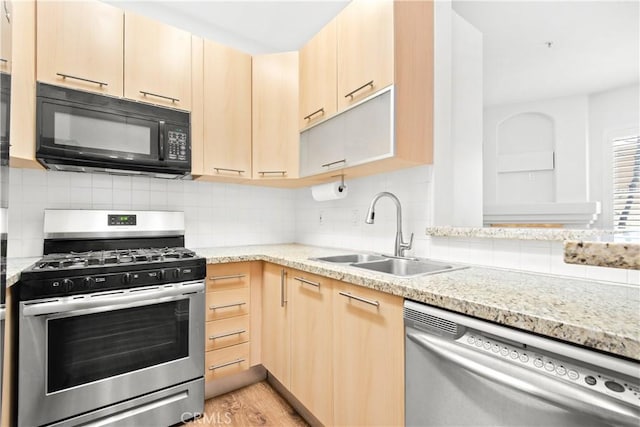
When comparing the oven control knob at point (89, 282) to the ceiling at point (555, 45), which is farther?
the ceiling at point (555, 45)

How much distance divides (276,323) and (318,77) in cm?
161

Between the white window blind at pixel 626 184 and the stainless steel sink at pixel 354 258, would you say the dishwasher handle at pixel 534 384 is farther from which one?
the white window blind at pixel 626 184

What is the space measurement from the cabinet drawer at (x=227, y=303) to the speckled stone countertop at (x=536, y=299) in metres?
0.78

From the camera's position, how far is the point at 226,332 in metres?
1.88

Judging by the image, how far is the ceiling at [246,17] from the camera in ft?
7.01

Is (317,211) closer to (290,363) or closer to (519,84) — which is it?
(290,363)

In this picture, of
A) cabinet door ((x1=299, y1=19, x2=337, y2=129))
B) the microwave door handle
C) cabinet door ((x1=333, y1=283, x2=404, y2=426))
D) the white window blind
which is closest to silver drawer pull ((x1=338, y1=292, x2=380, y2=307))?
cabinet door ((x1=333, y1=283, x2=404, y2=426))

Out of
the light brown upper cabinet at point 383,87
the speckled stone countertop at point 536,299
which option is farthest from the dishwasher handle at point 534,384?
the light brown upper cabinet at point 383,87

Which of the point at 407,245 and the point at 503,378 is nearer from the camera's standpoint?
the point at 503,378

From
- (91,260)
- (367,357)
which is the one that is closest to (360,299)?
(367,357)

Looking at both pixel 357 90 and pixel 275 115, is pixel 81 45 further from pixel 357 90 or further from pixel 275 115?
pixel 357 90

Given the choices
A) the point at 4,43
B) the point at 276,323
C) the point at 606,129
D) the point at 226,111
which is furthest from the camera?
the point at 606,129

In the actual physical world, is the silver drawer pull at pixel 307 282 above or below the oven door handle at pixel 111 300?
above

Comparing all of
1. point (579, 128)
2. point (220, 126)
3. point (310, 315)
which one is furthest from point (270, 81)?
point (579, 128)
